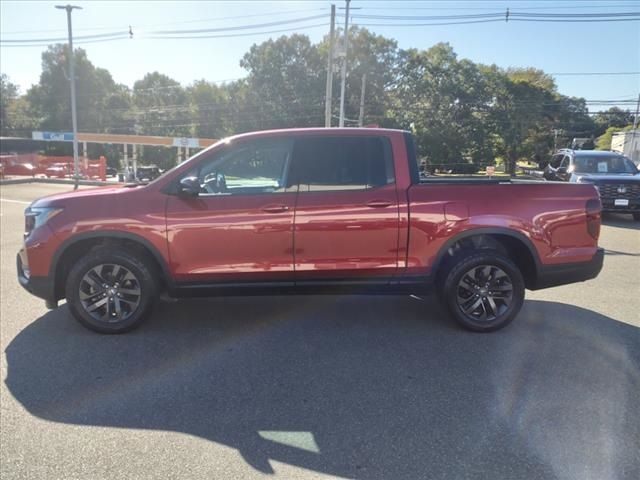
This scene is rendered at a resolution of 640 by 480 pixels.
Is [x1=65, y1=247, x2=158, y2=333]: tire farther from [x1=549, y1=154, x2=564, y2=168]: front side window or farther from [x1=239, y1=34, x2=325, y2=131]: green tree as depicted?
[x1=239, y1=34, x2=325, y2=131]: green tree

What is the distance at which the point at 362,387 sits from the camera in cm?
351

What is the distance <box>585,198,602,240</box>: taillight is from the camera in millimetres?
4547

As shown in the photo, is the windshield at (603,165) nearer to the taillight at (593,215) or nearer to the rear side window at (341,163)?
the taillight at (593,215)

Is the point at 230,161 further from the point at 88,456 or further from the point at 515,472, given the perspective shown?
the point at 515,472

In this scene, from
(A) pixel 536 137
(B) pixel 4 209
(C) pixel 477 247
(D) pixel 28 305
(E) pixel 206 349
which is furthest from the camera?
(A) pixel 536 137

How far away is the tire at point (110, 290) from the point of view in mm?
4316

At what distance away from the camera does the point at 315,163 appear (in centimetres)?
441

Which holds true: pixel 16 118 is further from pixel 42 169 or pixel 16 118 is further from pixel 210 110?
pixel 42 169

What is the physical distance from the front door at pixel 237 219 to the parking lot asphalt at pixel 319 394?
2.21 feet

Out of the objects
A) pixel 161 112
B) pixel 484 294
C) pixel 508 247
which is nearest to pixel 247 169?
pixel 484 294

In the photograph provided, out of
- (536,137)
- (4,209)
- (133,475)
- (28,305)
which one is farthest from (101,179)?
(536,137)

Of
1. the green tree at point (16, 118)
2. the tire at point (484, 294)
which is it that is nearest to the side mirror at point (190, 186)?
the tire at point (484, 294)

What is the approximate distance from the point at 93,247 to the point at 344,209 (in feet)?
7.64

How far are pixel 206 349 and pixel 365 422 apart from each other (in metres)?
1.73
